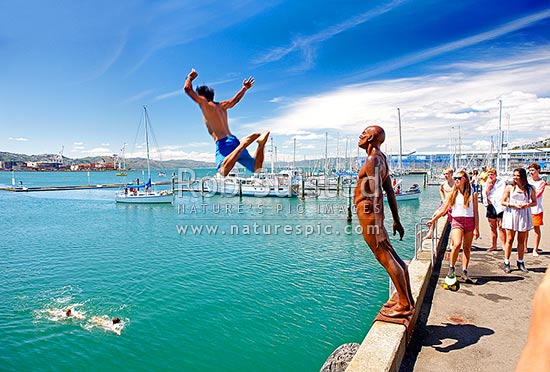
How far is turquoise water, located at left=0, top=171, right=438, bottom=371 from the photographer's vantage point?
10008 millimetres

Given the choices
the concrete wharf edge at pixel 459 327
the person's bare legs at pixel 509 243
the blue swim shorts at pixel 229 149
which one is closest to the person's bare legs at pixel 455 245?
the concrete wharf edge at pixel 459 327

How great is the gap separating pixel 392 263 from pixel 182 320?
9277 mm

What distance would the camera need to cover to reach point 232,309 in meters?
12.6

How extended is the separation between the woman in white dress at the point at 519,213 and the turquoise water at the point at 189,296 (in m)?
4.88

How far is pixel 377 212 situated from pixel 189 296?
11138mm

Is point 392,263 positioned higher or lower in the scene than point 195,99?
lower

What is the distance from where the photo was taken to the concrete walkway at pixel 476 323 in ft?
14.6

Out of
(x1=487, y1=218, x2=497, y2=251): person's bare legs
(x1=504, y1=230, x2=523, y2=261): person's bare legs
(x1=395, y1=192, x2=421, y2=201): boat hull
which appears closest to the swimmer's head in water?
(x1=504, y1=230, x2=523, y2=261): person's bare legs

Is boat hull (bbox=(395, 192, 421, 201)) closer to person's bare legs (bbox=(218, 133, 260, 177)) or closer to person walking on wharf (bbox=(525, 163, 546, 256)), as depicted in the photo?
person walking on wharf (bbox=(525, 163, 546, 256))

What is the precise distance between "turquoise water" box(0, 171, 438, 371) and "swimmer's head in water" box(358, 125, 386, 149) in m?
6.81

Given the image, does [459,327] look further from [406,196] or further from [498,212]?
[406,196]

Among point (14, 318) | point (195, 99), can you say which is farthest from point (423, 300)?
point (14, 318)

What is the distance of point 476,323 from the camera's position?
5352mm

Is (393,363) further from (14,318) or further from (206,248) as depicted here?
(206,248)
